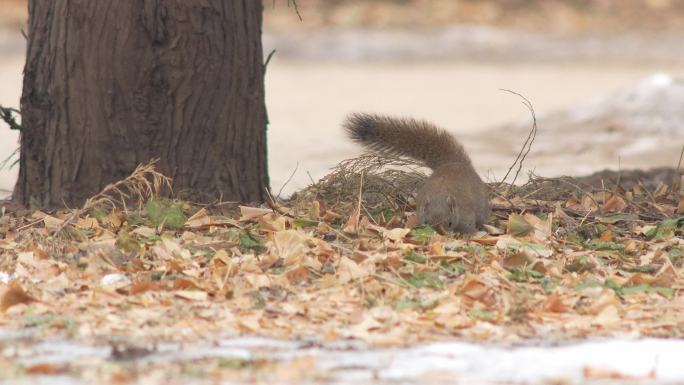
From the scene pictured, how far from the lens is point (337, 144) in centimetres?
1268

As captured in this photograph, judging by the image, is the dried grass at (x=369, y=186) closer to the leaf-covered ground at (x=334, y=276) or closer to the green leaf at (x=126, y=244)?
the leaf-covered ground at (x=334, y=276)

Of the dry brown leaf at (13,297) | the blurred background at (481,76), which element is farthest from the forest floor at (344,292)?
the blurred background at (481,76)

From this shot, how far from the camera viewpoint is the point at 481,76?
20047 millimetres

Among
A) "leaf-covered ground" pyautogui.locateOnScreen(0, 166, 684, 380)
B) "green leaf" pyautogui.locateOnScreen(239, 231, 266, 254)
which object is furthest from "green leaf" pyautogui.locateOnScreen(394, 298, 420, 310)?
"green leaf" pyautogui.locateOnScreen(239, 231, 266, 254)

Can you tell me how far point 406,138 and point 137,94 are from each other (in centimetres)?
135

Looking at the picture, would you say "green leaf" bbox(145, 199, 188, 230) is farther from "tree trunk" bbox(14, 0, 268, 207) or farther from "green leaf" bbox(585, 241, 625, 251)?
"green leaf" bbox(585, 241, 625, 251)

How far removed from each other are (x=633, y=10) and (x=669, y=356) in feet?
87.4

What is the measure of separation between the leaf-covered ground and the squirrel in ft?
0.34

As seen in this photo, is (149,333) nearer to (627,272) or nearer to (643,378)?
(643,378)

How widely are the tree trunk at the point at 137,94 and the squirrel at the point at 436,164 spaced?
0.78 m

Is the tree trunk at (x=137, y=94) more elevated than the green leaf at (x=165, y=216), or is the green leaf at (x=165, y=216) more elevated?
the tree trunk at (x=137, y=94)

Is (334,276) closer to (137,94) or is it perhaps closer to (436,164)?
(436,164)

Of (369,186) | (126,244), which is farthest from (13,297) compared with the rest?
(369,186)

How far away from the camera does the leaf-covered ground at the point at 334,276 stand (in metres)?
Result: 3.95
